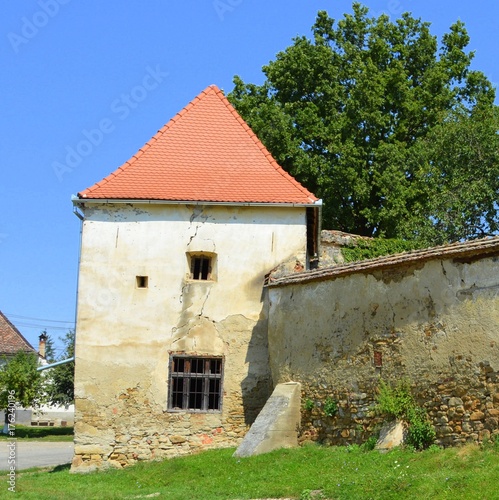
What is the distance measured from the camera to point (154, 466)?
16.3 m

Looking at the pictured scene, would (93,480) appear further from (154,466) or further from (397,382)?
(397,382)

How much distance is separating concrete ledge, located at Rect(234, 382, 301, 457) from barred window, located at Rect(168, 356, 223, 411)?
211cm

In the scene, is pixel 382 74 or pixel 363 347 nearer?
pixel 363 347

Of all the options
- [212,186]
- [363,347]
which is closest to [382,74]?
[212,186]

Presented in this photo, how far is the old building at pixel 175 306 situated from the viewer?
57.0ft

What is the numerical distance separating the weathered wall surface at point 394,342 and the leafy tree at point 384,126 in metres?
10.8

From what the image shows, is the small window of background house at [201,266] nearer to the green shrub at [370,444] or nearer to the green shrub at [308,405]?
the green shrub at [308,405]

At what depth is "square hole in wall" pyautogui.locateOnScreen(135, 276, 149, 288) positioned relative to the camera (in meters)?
18.0

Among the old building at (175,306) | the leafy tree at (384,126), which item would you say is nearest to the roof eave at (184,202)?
the old building at (175,306)

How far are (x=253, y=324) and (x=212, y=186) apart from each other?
3149 millimetres

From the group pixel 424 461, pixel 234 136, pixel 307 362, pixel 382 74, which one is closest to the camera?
pixel 424 461

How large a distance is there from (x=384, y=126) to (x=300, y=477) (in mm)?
18742

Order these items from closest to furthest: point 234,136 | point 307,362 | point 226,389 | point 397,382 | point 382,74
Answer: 1. point 397,382
2. point 307,362
3. point 226,389
4. point 234,136
5. point 382,74

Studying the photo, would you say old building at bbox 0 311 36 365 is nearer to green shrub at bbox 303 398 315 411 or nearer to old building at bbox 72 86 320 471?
old building at bbox 72 86 320 471
